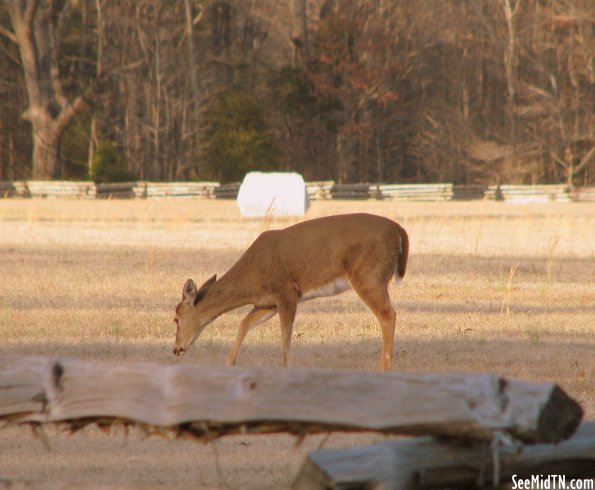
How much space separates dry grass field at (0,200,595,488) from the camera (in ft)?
20.8

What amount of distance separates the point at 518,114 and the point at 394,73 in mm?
7097

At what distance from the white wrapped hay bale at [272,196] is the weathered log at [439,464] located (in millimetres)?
29015

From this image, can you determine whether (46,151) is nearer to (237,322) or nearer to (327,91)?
(327,91)

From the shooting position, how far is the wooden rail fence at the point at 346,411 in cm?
396

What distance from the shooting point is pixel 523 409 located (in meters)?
3.94

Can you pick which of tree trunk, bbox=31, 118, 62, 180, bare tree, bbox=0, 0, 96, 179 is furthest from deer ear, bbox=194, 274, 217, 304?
tree trunk, bbox=31, 118, 62, 180

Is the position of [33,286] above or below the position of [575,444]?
below

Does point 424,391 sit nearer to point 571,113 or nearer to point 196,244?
point 196,244

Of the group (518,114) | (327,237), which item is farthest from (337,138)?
(327,237)

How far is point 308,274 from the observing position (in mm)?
9555

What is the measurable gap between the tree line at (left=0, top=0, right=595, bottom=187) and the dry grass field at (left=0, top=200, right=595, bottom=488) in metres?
34.4

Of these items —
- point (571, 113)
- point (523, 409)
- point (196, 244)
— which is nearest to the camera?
point (523, 409)

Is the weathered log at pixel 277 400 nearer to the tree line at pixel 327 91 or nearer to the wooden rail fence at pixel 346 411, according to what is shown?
the wooden rail fence at pixel 346 411

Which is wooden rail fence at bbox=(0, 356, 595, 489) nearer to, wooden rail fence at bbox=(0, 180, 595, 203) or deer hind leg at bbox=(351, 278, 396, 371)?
deer hind leg at bbox=(351, 278, 396, 371)
